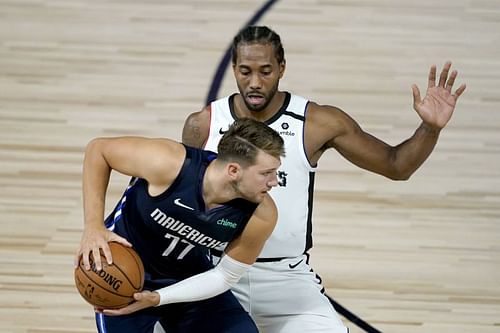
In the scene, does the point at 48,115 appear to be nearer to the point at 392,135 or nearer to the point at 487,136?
the point at 392,135

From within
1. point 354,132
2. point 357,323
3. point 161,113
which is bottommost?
point 357,323

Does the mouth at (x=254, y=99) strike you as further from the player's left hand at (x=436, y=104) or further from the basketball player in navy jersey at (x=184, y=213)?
the player's left hand at (x=436, y=104)

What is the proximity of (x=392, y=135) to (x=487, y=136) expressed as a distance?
2.37 ft

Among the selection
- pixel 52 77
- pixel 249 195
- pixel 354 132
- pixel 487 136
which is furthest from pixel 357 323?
pixel 52 77

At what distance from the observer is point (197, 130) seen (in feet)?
17.9

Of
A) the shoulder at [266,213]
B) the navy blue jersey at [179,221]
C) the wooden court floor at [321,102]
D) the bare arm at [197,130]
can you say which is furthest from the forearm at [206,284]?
the wooden court floor at [321,102]

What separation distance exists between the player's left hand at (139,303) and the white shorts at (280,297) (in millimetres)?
683

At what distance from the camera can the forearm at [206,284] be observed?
15.9ft

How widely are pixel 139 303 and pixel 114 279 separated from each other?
0.70ft

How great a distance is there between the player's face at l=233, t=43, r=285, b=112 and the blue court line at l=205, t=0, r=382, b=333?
1.70 meters

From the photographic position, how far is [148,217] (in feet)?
16.0

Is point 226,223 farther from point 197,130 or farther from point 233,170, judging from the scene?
point 197,130

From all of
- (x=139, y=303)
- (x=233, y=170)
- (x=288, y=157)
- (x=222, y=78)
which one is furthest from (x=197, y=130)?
(x=222, y=78)

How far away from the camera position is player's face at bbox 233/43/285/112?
205 inches
